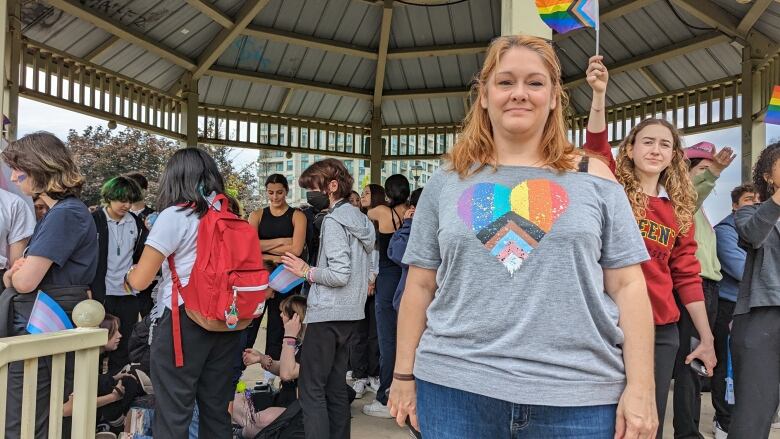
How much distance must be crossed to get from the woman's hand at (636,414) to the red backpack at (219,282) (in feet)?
6.29

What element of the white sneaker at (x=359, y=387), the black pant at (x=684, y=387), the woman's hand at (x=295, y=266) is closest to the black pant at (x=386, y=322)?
the white sneaker at (x=359, y=387)

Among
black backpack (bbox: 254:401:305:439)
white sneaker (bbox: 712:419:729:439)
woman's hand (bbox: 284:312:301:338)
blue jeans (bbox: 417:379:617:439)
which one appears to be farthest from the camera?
white sneaker (bbox: 712:419:729:439)

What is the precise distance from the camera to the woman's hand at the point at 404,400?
5.72 ft

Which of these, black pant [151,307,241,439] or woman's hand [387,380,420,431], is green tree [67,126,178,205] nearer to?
black pant [151,307,241,439]

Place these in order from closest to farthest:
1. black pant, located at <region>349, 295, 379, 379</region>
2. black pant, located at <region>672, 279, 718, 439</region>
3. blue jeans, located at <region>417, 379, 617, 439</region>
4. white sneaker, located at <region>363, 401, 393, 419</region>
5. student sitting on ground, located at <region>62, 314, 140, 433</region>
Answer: blue jeans, located at <region>417, 379, 617, 439</region> → black pant, located at <region>672, 279, 718, 439</region> → student sitting on ground, located at <region>62, 314, 140, 433</region> → white sneaker, located at <region>363, 401, 393, 419</region> → black pant, located at <region>349, 295, 379, 379</region>

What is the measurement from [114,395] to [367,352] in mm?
2640

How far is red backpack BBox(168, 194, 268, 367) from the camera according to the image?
2859 millimetres

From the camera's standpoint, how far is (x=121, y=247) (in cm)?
513

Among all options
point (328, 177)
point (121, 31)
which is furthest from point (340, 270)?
point (121, 31)

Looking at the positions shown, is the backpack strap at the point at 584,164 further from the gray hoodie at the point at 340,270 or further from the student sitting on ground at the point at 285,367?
the student sitting on ground at the point at 285,367

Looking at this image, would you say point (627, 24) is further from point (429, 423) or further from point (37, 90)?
point (429, 423)

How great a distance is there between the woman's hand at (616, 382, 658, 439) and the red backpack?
1.92 metres

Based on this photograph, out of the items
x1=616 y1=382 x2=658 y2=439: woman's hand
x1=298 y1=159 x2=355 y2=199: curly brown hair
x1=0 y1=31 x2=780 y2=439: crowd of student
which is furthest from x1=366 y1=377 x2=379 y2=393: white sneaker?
x1=616 y1=382 x2=658 y2=439: woman's hand

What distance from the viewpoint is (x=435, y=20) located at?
10602 mm
